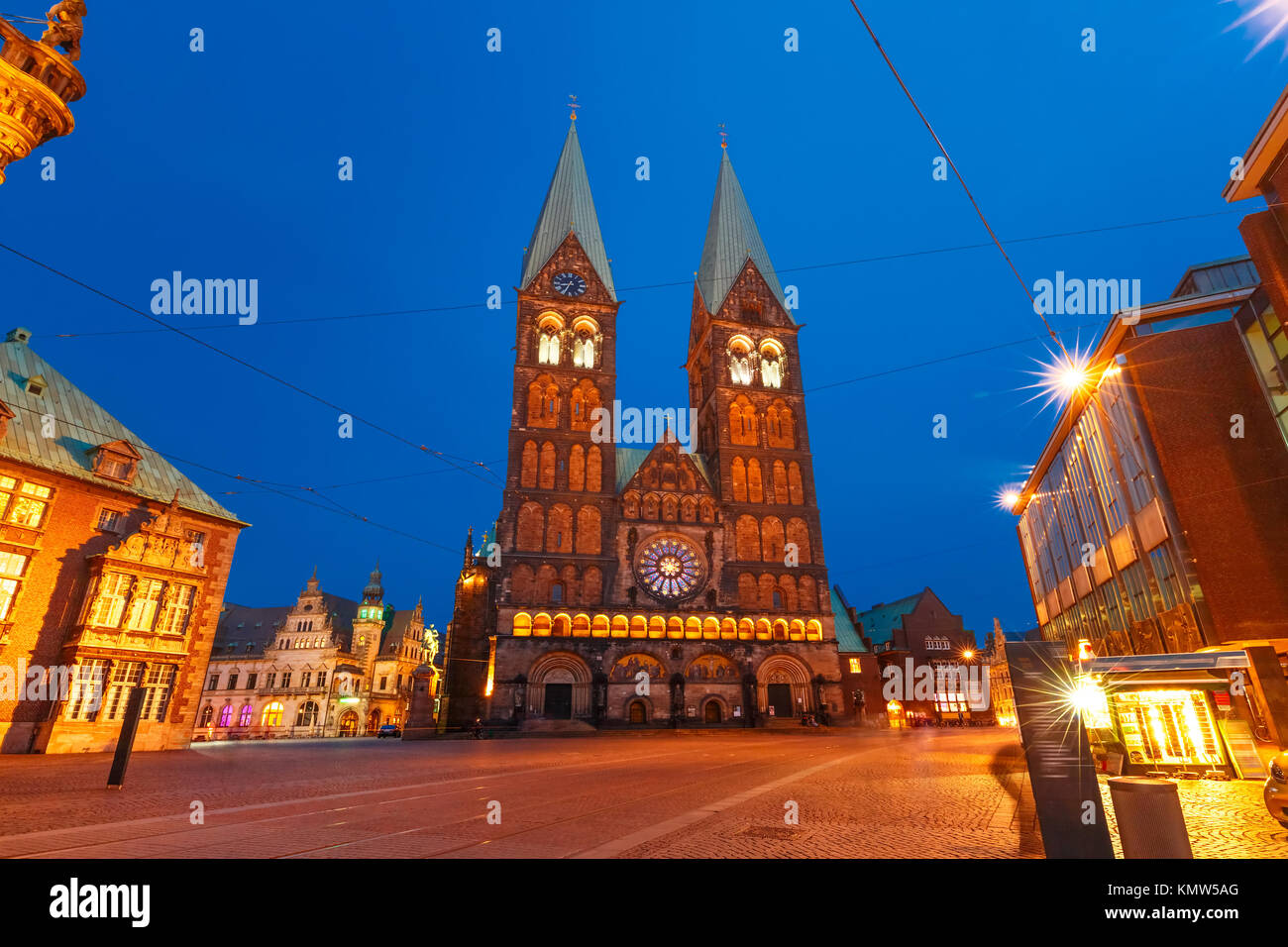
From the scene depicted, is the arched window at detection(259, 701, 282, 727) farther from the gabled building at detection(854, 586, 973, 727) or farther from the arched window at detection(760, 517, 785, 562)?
the gabled building at detection(854, 586, 973, 727)

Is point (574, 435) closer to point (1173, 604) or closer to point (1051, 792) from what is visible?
point (1173, 604)

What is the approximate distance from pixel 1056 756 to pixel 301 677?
2961 inches

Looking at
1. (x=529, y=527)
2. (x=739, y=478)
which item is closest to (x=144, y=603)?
(x=529, y=527)

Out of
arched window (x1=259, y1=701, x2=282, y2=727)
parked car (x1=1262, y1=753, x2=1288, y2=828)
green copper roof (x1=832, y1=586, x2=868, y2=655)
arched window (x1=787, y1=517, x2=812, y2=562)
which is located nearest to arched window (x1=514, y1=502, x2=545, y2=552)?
arched window (x1=787, y1=517, x2=812, y2=562)

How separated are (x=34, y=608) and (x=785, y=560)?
42697 millimetres

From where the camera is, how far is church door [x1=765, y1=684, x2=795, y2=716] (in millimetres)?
45906

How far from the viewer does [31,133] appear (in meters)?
11.5

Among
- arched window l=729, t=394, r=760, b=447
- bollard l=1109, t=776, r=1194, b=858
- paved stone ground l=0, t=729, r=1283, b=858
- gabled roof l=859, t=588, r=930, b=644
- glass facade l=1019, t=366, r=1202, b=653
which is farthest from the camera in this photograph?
gabled roof l=859, t=588, r=930, b=644

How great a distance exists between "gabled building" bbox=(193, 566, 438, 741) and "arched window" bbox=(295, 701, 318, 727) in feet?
0.31

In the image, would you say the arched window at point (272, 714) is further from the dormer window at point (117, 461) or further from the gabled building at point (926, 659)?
the gabled building at point (926, 659)

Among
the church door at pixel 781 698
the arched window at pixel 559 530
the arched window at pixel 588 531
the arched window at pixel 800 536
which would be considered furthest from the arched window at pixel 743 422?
the church door at pixel 781 698

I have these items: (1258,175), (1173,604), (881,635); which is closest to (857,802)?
(1173,604)

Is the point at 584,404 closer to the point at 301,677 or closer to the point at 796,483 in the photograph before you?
the point at 796,483

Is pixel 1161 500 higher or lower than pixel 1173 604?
higher
